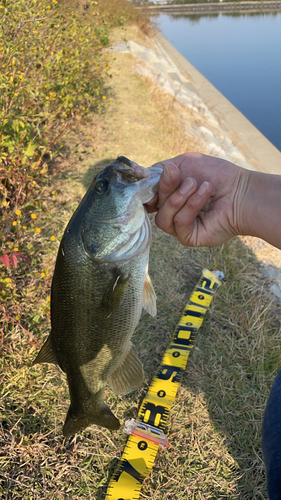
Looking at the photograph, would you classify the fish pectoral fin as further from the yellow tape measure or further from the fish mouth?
the yellow tape measure

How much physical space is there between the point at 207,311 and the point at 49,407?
179cm

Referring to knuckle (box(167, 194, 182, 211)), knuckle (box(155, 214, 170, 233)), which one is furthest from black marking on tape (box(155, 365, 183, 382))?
knuckle (box(167, 194, 182, 211))

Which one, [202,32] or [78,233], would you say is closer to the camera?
[78,233]

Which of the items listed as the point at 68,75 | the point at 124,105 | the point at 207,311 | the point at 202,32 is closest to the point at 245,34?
the point at 202,32

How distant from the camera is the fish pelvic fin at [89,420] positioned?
1731mm

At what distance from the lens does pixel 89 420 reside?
5.84 feet

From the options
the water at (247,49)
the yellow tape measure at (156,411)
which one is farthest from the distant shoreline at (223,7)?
the yellow tape measure at (156,411)

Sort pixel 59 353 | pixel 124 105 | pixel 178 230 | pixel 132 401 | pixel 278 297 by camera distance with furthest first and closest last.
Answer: pixel 124 105
pixel 278 297
pixel 132 401
pixel 178 230
pixel 59 353

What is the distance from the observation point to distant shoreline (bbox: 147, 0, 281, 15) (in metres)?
40.5

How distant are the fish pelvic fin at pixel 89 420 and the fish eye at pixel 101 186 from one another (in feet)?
3.87

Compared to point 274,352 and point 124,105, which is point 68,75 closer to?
point 124,105

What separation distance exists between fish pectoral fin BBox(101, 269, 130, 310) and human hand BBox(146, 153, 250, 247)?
1.84ft

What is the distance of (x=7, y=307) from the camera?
276 centimetres

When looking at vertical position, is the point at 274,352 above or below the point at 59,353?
below
